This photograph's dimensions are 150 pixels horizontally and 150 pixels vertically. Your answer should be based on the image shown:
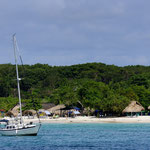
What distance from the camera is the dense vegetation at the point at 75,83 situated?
6825cm

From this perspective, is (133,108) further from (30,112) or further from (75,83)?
(75,83)

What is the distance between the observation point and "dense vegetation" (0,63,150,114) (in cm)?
6825

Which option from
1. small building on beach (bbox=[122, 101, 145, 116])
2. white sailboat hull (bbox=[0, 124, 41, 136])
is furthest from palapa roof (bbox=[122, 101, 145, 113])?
white sailboat hull (bbox=[0, 124, 41, 136])

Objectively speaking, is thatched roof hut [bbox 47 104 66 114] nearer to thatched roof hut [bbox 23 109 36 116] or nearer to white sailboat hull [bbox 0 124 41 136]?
thatched roof hut [bbox 23 109 36 116]

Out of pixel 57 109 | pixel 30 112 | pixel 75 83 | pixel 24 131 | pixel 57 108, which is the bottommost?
pixel 24 131

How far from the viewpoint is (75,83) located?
89.1 m

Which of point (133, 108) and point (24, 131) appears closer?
point (24, 131)

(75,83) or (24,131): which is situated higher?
(75,83)

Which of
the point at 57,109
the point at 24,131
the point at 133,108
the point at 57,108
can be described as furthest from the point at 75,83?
the point at 24,131

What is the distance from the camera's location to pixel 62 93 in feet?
247

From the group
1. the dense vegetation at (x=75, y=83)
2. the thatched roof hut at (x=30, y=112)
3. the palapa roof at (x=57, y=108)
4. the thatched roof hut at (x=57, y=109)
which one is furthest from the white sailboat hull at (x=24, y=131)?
the palapa roof at (x=57, y=108)

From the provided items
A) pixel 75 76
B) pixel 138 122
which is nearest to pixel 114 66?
pixel 75 76

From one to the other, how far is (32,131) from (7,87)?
8431cm

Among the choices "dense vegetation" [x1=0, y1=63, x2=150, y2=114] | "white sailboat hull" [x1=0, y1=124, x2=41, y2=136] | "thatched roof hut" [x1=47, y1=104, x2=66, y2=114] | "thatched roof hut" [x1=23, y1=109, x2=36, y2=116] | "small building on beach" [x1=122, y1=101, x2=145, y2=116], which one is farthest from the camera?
"thatched roof hut" [x1=47, y1=104, x2=66, y2=114]
